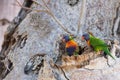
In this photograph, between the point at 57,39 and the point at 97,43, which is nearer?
the point at 97,43

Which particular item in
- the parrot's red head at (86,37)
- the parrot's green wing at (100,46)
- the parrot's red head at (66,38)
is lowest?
the parrot's green wing at (100,46)

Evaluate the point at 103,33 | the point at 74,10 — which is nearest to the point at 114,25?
the point at 103,33

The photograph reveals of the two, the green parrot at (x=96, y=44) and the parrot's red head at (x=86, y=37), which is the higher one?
the parrot's red head at (x=86, y=37)

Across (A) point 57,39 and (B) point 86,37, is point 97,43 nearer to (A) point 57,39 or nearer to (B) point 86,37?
(B) point 86,37

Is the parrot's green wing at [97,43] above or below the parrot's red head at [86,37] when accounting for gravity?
below

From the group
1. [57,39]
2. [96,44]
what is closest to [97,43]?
[96,44]

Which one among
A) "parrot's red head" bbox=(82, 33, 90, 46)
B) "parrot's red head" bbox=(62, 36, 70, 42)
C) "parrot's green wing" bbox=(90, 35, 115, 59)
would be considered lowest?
"parrot's green wing" bbox=(90, 35, 115, 59)

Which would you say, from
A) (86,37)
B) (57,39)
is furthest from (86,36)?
(57,39)

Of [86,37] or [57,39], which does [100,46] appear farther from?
[57,39]

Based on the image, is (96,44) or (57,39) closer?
(96,44)

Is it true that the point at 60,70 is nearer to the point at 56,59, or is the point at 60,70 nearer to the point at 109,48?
the point at 56,59
